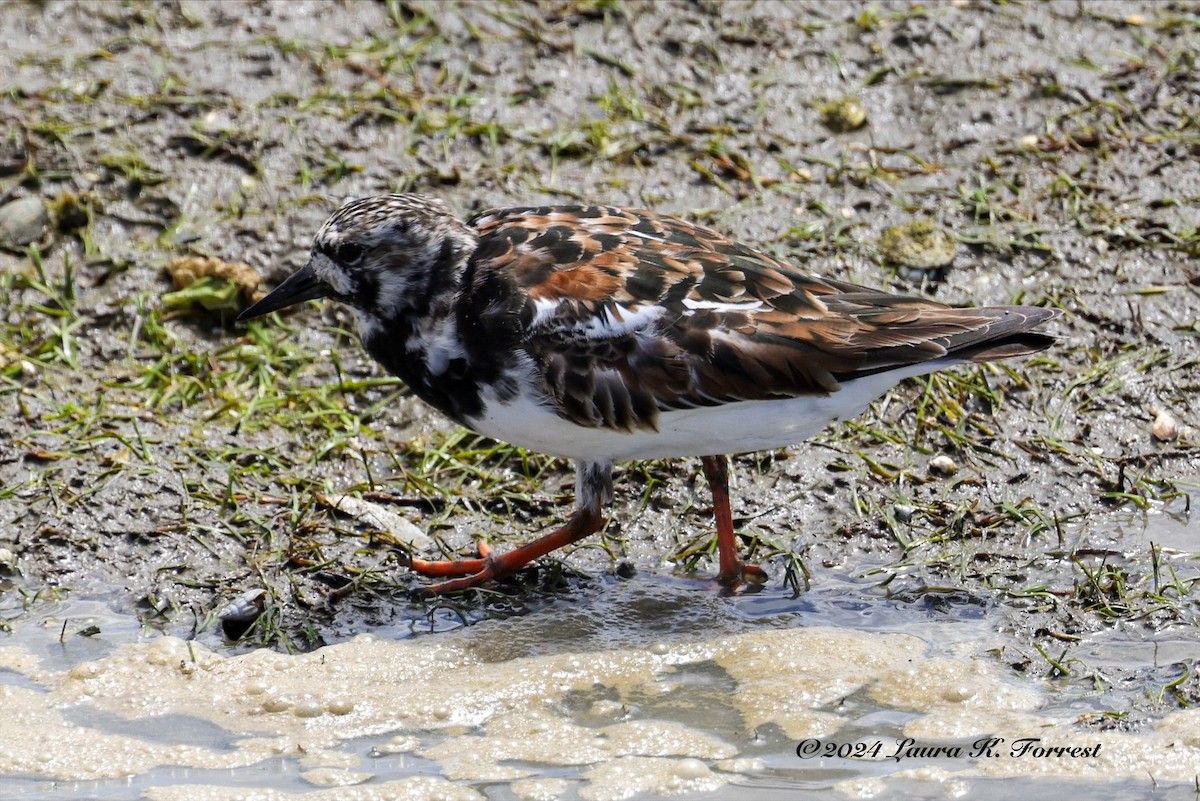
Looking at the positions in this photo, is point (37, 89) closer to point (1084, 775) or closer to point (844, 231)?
point (844, 231)

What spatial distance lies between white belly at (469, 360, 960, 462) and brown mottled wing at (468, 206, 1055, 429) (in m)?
0.06

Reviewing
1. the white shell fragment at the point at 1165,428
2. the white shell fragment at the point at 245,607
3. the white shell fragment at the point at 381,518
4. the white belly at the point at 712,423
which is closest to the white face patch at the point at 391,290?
the white belly at the point at 712,423

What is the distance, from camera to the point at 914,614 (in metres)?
5.08

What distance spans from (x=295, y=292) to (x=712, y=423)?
164cm

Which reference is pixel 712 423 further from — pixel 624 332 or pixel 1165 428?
pixel 1165 428

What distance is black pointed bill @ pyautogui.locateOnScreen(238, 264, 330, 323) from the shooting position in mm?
5227

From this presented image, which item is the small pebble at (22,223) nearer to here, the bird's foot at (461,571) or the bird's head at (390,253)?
the bird's head at (390,253)

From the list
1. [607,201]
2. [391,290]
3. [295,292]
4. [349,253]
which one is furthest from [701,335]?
[607,201]

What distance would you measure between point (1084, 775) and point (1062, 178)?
3.64 meters

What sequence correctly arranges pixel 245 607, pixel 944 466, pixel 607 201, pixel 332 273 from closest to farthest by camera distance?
pixel 245 607, pixel 332 273, pixel 944 466, pixel 607 201

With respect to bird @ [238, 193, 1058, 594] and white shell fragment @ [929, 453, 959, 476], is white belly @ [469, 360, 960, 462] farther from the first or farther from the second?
white shell fragment @ [929, 453, 959, 476]

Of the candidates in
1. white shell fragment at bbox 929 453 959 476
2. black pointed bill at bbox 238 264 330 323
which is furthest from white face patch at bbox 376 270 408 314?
white shell fragment at bbox 929 453 959 476

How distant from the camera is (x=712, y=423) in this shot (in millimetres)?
4820

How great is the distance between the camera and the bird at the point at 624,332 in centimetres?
475
